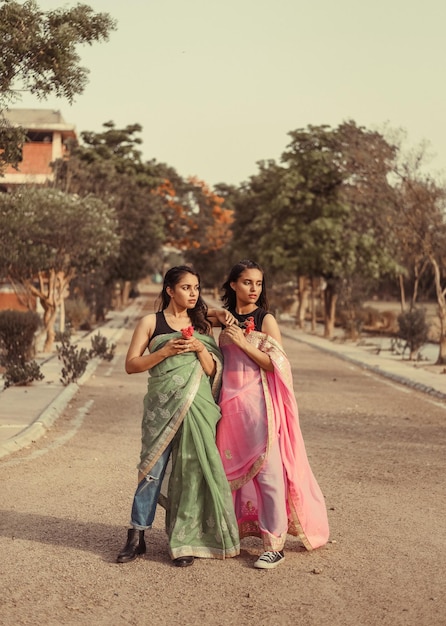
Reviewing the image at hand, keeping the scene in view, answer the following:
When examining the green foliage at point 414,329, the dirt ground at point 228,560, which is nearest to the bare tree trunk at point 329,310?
the green foliage at point 414,329

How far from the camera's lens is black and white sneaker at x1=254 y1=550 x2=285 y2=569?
253 inches

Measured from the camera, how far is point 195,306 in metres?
6.80

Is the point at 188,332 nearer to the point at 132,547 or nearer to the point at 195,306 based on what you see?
the point at 195,306

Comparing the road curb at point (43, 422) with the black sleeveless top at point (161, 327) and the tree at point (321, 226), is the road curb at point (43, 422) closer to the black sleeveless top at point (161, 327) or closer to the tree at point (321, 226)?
the black sleeveless top at point (161, 327)

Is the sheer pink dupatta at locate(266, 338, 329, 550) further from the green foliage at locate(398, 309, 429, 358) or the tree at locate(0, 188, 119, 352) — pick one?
the green foliage at locate(398, 309, 429, 358)

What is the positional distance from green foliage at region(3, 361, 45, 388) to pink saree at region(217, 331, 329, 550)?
11.7 meters

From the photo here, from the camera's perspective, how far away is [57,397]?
54.1 feet

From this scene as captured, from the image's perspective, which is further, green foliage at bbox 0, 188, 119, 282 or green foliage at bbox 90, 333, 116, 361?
green foliage at bbox 0, 188, 119, 282

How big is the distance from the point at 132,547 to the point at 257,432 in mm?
981

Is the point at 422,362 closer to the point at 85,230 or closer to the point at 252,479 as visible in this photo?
the point at 85,230

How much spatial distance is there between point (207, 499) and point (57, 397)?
33.5 feet

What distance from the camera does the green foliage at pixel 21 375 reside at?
18047 millimetres

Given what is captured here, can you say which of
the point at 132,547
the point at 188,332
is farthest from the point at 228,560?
the point at 188,332

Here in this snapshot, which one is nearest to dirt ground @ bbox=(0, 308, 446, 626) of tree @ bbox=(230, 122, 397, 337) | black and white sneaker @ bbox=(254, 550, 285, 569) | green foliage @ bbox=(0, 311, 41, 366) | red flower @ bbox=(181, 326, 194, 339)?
black and white sneaker @ bbox=(254, 550, 285, 569)
